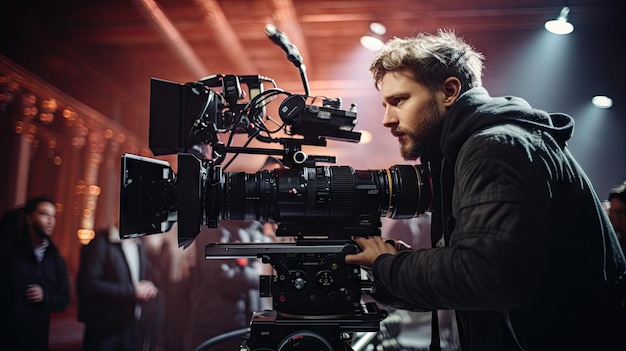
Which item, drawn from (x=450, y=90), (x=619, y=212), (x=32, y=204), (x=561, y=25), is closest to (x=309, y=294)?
(x=450, y=90)

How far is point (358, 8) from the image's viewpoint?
251 cm

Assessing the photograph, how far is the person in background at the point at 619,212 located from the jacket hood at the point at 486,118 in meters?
1.27

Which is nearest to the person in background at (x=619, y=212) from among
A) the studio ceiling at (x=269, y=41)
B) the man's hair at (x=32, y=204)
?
the studio ceiling at (x=269, y=41)

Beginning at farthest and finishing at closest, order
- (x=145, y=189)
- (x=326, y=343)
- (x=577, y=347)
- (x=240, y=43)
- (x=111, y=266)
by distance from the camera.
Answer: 1. (x=240, y=43)
2. (x=111, y=266)
3. (x=145, y=189)
4. (x=326, y=343)
5. (x=577, y=347)

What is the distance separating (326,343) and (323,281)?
15 centimetres

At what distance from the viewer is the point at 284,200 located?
111 cm

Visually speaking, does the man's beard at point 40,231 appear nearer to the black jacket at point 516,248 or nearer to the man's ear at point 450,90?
the black jacket at point 516,248

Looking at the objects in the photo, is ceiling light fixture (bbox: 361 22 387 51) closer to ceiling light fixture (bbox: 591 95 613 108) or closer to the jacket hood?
ceiling light fixture (bbox: 591 95 613 108)

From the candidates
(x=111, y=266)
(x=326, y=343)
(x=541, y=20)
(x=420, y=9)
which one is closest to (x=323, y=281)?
(x=326, y=343)

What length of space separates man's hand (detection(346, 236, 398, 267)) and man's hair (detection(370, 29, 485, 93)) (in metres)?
0.42

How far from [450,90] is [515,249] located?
496mm

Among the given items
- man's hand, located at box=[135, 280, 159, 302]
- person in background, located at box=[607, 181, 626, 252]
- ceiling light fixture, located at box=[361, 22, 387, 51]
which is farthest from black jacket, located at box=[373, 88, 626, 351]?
man's hand, located at box=[135, 280, 159, 302]

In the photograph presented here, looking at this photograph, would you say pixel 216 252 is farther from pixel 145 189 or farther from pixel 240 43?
pixel 240 43

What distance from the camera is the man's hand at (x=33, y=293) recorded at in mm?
2227
